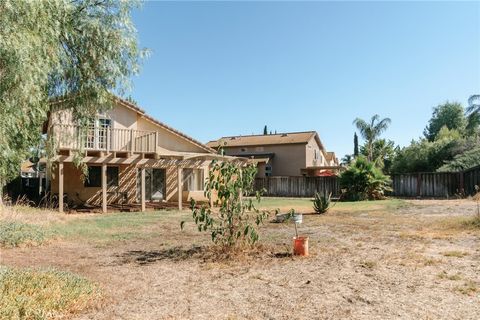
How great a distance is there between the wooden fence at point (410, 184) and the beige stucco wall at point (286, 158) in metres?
5.01

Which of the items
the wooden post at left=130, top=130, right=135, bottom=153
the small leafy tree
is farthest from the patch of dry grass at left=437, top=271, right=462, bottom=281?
the wooden post at left=130, top=130, right=135, bottom=153

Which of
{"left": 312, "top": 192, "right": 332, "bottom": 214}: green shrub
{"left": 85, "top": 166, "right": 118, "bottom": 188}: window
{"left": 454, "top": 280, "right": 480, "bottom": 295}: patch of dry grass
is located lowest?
{"left": 454, "top": 280, "right": 480, "bottom": 295}: patch of dry grass

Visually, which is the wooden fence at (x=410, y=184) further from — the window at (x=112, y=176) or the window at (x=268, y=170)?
the window at (x=112, y=176)

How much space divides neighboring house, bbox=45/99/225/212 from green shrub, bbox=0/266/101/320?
10817 mm

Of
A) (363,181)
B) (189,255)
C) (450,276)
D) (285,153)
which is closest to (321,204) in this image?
(363,181)

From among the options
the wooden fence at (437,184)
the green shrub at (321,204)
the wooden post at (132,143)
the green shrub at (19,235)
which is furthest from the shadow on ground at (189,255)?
the wooden fence at (437,184)

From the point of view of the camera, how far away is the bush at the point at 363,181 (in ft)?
78.2

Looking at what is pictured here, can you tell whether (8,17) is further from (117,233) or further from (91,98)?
(117,233)

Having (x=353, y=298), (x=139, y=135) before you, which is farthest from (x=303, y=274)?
(x=139, y=135)

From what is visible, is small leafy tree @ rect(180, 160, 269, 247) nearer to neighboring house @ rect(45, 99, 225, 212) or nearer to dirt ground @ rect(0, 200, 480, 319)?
dirt ground @ rect(0, 200, 480, 319)

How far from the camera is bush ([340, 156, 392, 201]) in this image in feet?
78.2

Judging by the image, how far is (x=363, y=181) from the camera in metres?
23.9

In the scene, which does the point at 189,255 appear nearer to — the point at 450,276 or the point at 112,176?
the point at 450,276

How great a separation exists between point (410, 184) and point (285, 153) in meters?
13.5
